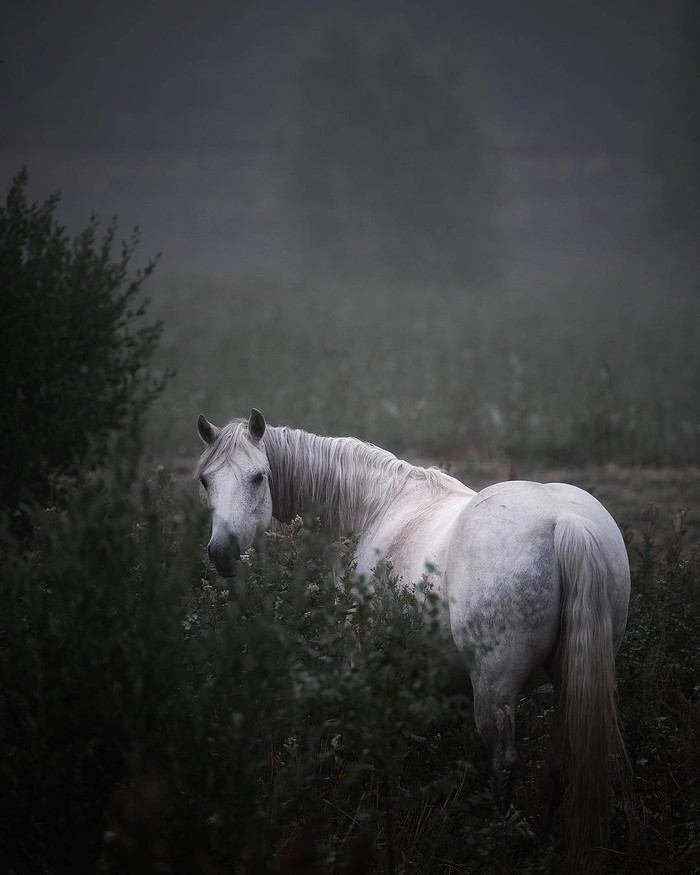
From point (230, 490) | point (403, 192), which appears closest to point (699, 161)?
point (403, 192)

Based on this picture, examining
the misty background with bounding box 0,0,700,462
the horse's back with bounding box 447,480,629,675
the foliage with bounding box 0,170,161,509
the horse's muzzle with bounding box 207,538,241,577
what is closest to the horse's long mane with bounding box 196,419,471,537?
the horse's muzzle with bounding box 207,538,241,577

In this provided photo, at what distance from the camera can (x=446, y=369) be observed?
56.6 feet

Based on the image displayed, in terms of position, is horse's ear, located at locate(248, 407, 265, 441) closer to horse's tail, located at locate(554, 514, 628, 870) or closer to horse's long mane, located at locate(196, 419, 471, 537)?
horse's long mane, located at locate(196, 419, 471, 537)

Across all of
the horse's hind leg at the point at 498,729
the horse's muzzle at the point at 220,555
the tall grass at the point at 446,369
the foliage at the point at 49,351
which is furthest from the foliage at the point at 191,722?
the tall grass at the point at 446,369

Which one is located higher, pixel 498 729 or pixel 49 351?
pixel 49 351

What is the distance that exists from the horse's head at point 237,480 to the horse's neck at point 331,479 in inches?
8.3

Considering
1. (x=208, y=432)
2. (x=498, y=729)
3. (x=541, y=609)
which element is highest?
(x=208, y=432)

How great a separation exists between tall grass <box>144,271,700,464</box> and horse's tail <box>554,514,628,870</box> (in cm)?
723

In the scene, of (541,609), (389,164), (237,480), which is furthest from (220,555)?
(389,164)

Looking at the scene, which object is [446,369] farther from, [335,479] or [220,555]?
[220,555]

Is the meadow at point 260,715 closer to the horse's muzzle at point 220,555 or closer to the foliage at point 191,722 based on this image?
the foliage at point 191,722

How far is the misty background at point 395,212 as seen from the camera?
548 inches

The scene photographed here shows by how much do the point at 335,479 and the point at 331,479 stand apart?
0.08 ft

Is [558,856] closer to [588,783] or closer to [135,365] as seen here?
[588,783]
